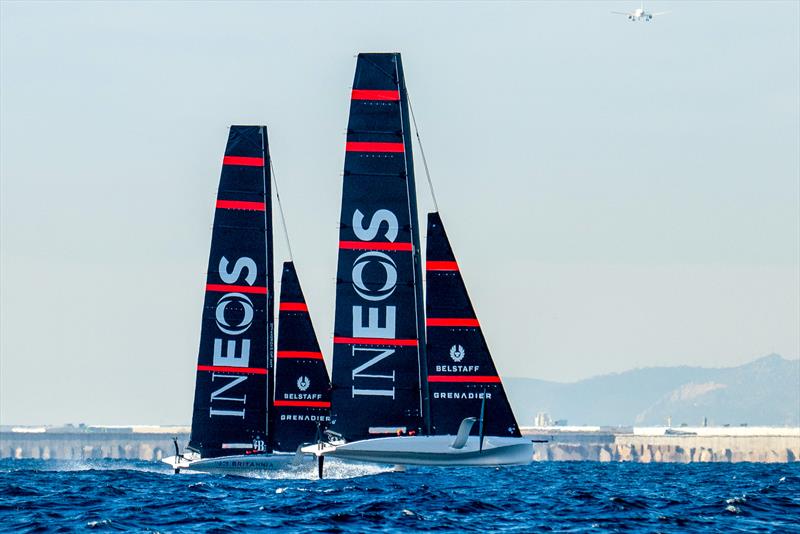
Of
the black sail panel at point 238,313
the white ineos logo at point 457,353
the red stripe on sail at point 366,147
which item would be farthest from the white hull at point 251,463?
the red stripe on sail at point 366,147

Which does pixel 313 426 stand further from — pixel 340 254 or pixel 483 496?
pixel 483 496

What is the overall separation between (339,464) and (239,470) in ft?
17.1

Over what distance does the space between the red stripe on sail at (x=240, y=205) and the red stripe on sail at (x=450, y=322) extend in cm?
913

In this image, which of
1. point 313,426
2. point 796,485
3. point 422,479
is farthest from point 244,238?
point 796,485

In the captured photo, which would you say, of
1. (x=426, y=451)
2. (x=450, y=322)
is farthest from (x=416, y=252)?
(x=426, y=451)

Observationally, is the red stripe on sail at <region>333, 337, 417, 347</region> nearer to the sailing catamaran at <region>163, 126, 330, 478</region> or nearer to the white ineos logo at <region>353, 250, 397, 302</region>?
the white ineos logo at <region>353, 250, 397, 302</region>

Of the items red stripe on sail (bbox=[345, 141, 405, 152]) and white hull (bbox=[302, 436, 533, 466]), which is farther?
red stripe on sail (bbox=[345, 141, 405, 152])

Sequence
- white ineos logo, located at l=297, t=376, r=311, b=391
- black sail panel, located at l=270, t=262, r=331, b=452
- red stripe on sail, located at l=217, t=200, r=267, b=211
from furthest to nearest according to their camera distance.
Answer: white ineos logo, located at l=297, t=376, r=311, b=391 < black sail panel, located at l=270, t=262, r=331, b=452 < red stripe on sail, located at l=217, t=200, r=267, b=211


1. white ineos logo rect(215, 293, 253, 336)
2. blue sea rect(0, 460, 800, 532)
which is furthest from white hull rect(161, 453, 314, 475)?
white ineos logo rect(215, 293, 253, 336)

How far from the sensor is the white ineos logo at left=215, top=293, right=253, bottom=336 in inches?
2248

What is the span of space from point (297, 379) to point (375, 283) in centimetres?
896

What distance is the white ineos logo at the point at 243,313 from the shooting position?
Result: 57.1 meters

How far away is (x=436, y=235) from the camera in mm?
52875

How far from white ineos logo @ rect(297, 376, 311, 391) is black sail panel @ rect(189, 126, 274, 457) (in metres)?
1.15
